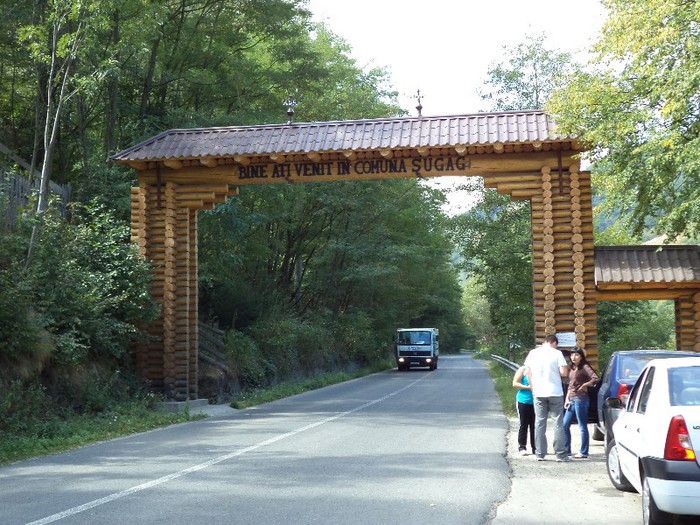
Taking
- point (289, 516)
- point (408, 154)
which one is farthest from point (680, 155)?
point (289, 516)

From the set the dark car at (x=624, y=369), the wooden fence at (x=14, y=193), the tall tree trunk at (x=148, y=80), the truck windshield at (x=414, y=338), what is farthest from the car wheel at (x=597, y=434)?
the truck windshield at (x=414, y=338)

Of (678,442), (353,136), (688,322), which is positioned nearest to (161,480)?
(678,442)

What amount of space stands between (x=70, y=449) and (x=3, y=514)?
5180 millimetres

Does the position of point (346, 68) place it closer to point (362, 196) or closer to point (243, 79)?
point (362, 196)

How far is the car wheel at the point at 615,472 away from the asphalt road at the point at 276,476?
46.1 inches

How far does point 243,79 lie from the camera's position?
90.3ft

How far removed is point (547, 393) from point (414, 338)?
40607 millimetres

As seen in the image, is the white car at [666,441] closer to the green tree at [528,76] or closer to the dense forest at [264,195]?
the dense forest at [264,195]

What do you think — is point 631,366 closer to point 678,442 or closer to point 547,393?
point 547,393

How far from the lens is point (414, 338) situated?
51.6m

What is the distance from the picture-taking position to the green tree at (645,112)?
46.8 feet

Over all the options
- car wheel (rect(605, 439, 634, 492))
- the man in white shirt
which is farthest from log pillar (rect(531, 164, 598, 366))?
car wheel (rect(605, 439, 634, 492))

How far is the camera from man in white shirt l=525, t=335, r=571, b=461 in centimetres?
1116

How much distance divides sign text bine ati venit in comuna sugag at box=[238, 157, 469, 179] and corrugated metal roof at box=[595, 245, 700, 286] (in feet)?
13.1
